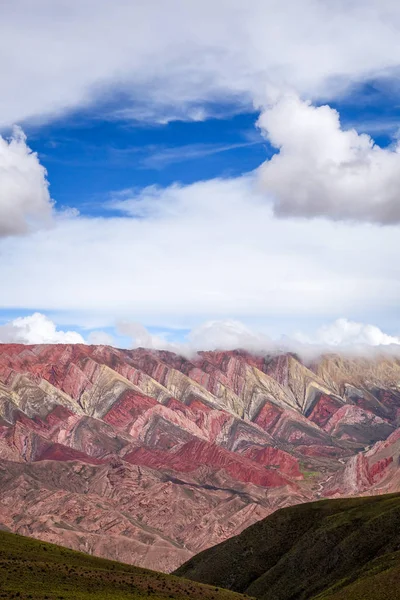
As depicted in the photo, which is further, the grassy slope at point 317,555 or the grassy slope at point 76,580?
the grassy slope at point 317,555

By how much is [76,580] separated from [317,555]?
5723 cm

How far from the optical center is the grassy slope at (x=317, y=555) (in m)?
105

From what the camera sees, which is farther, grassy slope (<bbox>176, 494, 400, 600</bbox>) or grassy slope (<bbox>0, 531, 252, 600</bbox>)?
grassy slope (<bbox>176, 494, 400, 600</bbox>)

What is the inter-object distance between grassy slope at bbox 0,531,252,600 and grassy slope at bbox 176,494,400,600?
21.2 meters

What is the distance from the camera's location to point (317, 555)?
134 m

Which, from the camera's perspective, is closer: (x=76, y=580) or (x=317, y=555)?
(x=76, y=580)

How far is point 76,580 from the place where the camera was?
92812mm

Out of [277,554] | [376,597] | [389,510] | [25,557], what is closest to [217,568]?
[277,554]

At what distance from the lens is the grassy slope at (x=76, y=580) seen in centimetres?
8544

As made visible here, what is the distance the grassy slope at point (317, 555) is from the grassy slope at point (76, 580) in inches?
834

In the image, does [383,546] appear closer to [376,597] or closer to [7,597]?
[376,597]

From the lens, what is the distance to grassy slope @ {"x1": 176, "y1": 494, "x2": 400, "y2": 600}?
346 ft

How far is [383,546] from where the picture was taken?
122 m

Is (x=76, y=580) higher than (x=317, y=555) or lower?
A: higher
